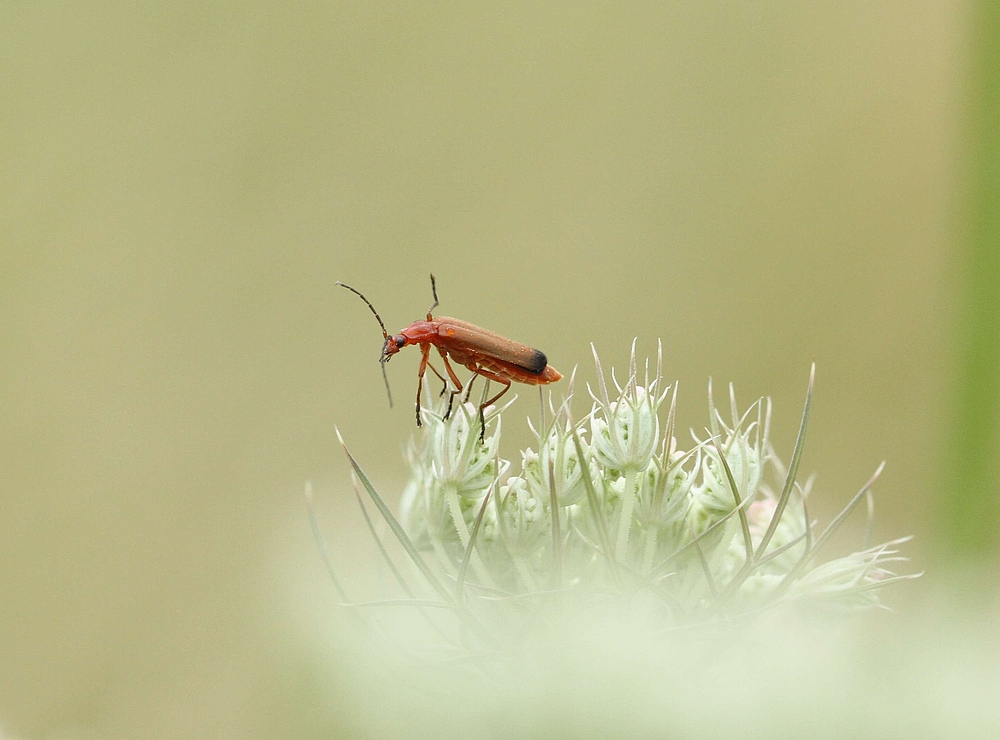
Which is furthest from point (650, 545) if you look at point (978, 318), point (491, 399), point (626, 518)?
point (978, 318)

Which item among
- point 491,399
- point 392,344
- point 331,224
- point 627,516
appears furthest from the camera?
point 331,224

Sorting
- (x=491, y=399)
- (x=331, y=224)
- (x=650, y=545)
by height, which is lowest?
(x=650, y=545)

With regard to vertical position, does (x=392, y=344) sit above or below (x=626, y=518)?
above

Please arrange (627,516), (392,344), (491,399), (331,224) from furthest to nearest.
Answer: (331,224), (392,344), (491,399), (627,516)

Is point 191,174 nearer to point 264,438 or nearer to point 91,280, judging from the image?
point 91,280

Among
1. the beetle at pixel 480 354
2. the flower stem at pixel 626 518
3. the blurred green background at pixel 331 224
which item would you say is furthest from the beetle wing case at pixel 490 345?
the blurred green background at pixel 331 224

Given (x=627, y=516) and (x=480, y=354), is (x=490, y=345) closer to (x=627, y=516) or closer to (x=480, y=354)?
(x=480, y=354)

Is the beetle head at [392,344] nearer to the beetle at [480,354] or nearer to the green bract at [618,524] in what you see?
the beetle at [480,354]

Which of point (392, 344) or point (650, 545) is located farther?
point (392, 344)
